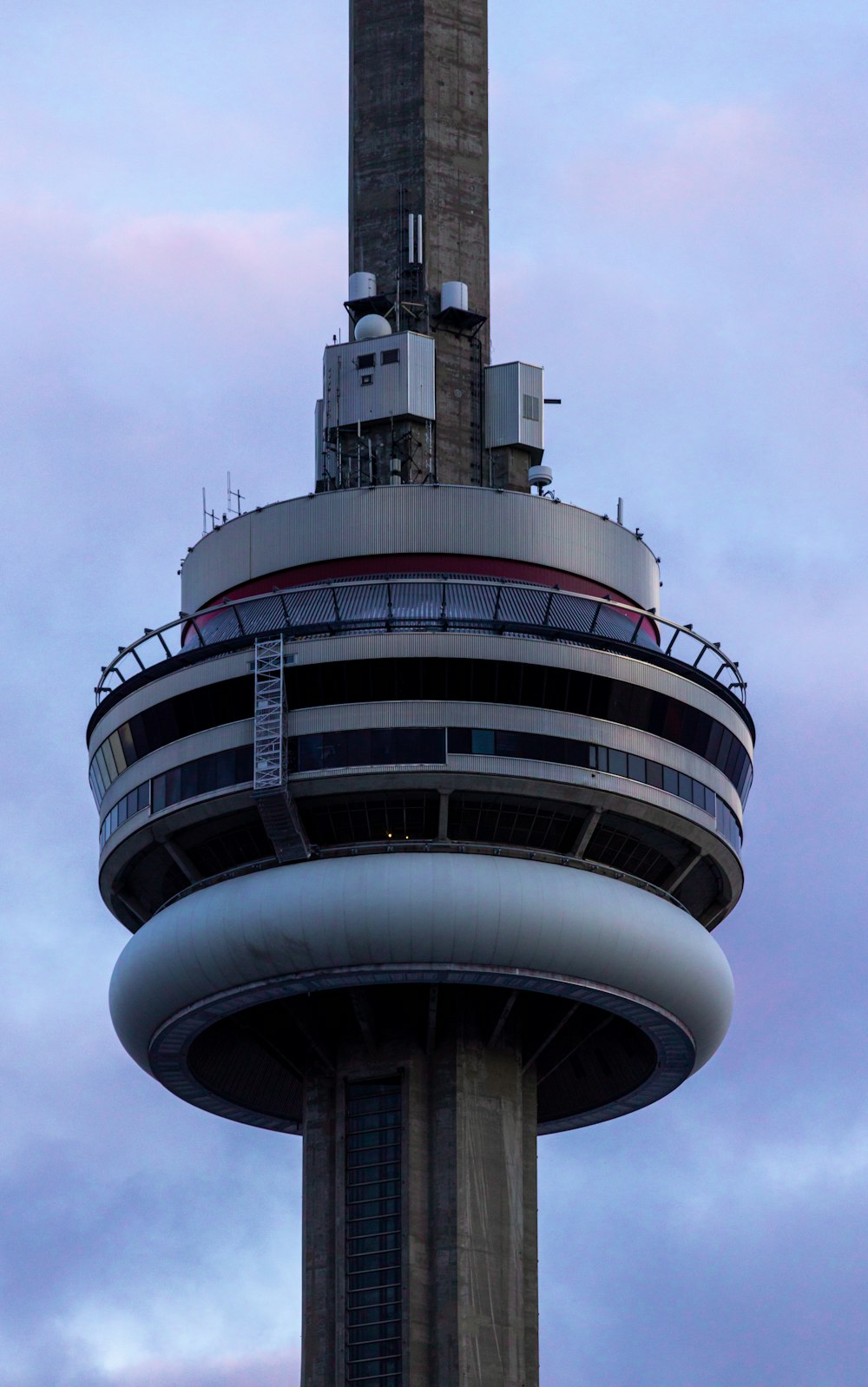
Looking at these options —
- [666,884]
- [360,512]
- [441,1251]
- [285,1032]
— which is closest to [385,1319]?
[441,1251]

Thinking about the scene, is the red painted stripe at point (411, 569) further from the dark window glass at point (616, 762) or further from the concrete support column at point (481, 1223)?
the concrete support column at point (481, 1223)

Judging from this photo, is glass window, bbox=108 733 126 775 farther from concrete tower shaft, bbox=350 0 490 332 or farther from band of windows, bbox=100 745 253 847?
concrete tower shaft, bbox=350 0 490 332

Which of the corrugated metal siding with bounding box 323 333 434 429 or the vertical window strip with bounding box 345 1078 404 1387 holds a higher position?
the corrugated metal siding with bounding box 323 333 434 429

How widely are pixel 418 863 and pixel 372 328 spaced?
22.9 m

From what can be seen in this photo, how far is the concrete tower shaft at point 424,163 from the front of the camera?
119250mm

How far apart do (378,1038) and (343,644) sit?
13.6 metres

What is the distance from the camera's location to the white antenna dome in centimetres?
11606

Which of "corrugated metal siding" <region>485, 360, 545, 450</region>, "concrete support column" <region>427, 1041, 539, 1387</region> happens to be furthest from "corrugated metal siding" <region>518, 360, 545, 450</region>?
"concrete support column" <region>427, 1041, 539, 1387</region>

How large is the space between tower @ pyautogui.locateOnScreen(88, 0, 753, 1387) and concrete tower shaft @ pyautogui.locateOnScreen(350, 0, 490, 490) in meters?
5.94

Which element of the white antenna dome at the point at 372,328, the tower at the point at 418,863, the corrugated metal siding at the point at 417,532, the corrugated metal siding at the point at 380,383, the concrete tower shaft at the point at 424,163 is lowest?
the tower at the point at 418,863

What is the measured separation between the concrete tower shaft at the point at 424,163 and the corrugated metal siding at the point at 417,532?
837 centimetres

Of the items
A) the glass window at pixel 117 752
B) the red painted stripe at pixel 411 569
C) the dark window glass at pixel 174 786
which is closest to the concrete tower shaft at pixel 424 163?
the red painted stripe at pixel 411 569

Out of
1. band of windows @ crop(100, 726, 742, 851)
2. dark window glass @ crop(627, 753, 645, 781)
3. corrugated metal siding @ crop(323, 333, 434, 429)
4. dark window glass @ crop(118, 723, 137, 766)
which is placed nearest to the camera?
band of windows @ crop(100, 726, 742, 851)

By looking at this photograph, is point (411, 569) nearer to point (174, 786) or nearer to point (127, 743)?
point (174, 786)
